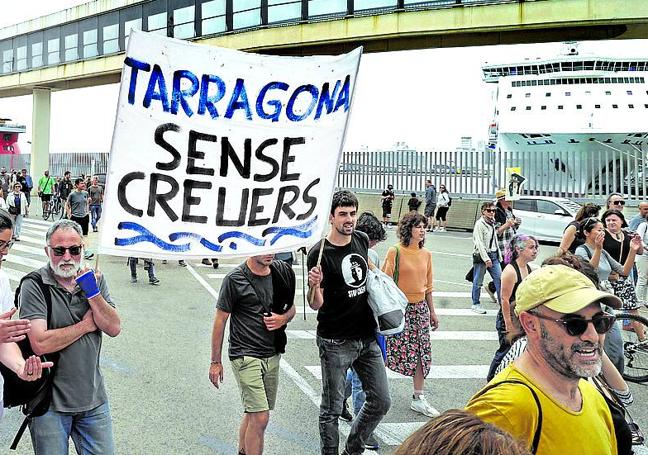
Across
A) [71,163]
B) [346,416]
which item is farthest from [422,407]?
[71,163]

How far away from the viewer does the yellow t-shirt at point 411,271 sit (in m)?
5.94

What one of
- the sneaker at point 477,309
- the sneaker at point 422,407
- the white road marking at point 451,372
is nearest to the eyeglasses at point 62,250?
the sneaker at point 422,407

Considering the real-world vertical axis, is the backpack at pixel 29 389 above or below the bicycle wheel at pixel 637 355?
above

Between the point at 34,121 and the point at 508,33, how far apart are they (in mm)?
25434

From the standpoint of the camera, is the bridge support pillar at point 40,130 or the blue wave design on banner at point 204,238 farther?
the bridge support pillar at point 40,130

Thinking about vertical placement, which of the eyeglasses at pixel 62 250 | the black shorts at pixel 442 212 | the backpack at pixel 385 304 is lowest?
the backpack at pixel 385 304

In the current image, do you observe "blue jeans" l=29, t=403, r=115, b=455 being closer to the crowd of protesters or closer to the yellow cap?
the crowd of protesters

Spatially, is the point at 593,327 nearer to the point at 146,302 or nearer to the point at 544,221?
the point at 146,302

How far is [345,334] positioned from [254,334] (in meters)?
0.64

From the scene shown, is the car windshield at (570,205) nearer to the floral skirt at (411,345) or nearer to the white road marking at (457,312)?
the white road marking at (457,312)

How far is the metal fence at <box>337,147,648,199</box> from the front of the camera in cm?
2203

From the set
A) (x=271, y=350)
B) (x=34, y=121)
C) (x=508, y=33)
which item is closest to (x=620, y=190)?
(x=508, y=33)

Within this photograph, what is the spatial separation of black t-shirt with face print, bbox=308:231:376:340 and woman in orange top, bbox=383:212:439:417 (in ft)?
4.12

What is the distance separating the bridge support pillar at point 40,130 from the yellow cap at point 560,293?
117 ft
